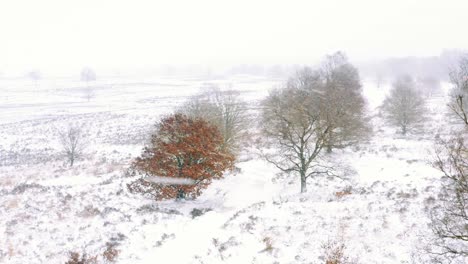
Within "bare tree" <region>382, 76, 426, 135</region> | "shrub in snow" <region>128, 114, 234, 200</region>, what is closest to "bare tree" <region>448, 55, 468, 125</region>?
"bare tree" <region>382, 76, 426, 135</region>

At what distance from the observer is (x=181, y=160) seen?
2170 cm

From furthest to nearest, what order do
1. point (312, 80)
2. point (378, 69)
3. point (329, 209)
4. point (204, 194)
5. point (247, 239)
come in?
point (378, 69) → point (312, 80) → point (204, 194) → point (329, 209) → point (247, 239)

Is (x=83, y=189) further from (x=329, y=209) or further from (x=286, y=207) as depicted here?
(x=329, y=209)

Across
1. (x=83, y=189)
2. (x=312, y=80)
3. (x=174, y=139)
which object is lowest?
(x=83, y=189)

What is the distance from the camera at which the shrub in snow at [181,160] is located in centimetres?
2064

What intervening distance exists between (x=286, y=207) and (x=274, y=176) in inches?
279

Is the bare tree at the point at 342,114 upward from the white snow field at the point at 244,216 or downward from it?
upward

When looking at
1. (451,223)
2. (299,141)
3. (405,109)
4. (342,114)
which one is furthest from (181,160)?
(405,109)

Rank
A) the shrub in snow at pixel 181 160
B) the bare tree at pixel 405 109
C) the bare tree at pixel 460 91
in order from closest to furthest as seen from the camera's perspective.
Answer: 1. the bare tree at pixel 460 91
2. the shrub in snow at pixel 181 160
3. the bare tree at pixel 405 109

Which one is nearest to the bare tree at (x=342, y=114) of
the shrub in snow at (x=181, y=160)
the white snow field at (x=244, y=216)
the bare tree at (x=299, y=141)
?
the bare tree at (x=299, y=141)

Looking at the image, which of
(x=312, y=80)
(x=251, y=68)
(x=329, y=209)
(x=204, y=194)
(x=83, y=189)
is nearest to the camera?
(x=329, y=209)

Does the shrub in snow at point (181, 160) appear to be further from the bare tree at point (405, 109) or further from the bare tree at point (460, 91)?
the bare tree at point (405, 109)

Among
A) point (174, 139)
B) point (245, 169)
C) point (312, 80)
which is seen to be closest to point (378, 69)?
point (312, 80)

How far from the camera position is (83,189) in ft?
80.6
